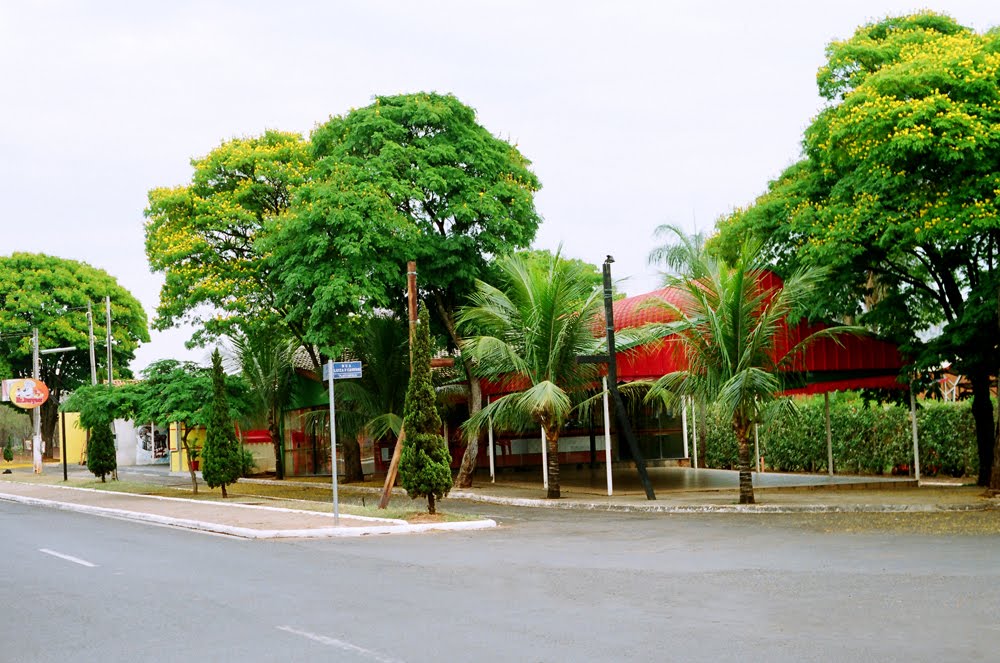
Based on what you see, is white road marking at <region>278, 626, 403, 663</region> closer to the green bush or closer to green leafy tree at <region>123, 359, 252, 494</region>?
green leafy tree at <region>123, 359, 252, 494</region>

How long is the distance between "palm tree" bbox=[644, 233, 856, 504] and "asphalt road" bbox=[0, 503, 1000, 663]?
5240mm

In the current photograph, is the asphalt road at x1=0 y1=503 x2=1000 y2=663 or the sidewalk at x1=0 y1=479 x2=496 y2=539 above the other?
the asphalt road at x1=0 y1=503 x2=1000 y2=663

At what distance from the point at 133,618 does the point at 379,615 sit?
2.26m

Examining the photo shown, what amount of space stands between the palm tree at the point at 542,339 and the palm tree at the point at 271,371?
14.4 metres

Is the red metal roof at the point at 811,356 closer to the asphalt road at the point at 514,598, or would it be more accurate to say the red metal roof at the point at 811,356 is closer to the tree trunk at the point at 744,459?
the tree trunk at the point at 744,459

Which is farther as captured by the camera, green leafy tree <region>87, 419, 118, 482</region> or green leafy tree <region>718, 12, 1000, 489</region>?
green leafy tree <region>87, 419, 118, 482</region>

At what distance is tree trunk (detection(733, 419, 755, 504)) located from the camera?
22875 millimetres

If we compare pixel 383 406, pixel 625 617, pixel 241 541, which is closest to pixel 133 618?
pixel 625 617

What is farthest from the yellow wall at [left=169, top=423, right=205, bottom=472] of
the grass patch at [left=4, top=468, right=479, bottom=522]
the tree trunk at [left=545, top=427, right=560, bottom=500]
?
the tree trunk at [left=545, top=427, right=560, bottom=500]

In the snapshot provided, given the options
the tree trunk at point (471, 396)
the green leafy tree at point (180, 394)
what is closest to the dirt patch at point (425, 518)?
the tree trunk at point (471, 396)

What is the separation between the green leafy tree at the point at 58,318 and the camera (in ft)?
199

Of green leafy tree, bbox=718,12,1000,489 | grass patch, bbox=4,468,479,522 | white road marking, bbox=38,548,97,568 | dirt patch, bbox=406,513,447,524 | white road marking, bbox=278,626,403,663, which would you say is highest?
green leafy tree, bbox=718,12,1000,489

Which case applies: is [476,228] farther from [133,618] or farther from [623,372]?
[133,618]

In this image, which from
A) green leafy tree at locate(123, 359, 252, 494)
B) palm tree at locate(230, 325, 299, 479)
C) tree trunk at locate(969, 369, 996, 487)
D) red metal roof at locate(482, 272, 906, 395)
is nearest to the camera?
tree trunk at locate(969, 369, 996, 487)
